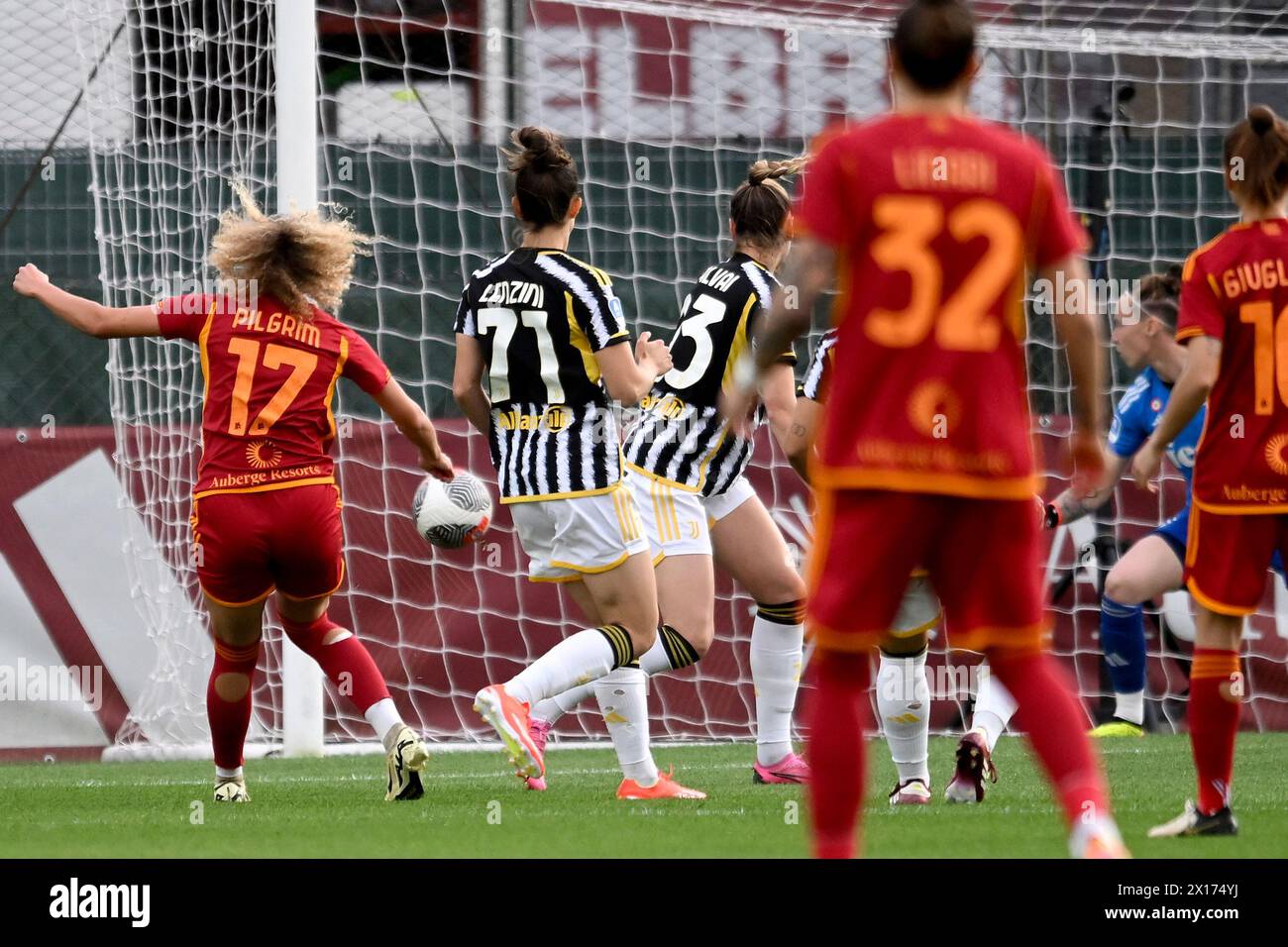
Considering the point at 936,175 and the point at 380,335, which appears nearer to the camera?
the point at 936,175

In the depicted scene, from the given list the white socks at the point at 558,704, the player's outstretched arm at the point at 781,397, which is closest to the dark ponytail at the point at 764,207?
the player's outstretched arm at the point at 781,397

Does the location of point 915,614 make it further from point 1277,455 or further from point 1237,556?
point 1277,455

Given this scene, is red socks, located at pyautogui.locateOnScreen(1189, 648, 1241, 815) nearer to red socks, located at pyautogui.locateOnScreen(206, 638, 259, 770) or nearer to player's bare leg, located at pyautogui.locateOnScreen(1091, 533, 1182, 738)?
red socks, located at pyautogui.locateOnScreen(206, 638, 259, 770)

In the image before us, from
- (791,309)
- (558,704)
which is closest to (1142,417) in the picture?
(558,704)

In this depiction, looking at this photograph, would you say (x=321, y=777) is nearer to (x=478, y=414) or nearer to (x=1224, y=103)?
(x=478, y=414)

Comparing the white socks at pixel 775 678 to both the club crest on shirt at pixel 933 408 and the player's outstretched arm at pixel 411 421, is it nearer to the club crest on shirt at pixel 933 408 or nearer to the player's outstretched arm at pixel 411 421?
the player's outstretched arm at pixel 411 421

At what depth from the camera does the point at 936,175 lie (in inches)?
136

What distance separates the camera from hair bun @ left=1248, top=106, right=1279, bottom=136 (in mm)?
4664

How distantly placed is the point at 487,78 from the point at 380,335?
74.2 inches

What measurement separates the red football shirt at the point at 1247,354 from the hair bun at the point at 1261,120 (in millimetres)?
235

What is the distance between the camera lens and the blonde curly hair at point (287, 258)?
589 cm

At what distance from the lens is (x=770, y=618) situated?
668 cm

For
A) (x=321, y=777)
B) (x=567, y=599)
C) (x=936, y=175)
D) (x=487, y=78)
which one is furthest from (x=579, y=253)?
(x=936, y=175)
